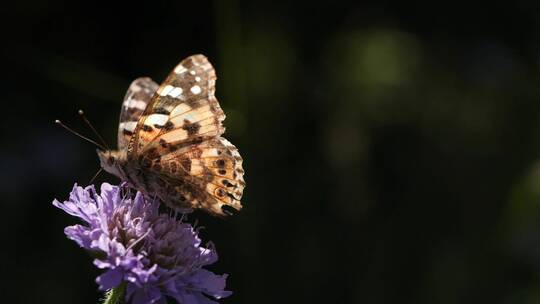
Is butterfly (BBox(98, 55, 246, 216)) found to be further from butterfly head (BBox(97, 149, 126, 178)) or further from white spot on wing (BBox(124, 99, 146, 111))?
white spot on wing (BBox(124, 99, 146, 111))

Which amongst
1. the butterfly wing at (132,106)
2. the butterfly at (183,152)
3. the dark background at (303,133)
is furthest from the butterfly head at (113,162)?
the dark background at (303,133)

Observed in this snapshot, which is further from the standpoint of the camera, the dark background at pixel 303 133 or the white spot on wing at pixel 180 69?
the dark background at pixel 303 133

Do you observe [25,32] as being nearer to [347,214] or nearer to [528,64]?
[347,214]

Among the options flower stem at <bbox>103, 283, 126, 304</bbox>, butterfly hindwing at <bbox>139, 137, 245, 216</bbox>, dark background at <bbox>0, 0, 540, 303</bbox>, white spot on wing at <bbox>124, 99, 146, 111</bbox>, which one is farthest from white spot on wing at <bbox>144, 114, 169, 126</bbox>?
dark background at <bbox>0, 0, 540, 303</bbox>

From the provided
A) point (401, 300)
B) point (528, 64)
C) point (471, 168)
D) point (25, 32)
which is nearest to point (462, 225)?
point (471, 168)

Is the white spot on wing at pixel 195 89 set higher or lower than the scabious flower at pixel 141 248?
higher

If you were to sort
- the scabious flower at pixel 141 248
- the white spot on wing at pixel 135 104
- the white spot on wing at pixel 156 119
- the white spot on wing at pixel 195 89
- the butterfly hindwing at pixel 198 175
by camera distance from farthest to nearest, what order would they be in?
1. the white spot on wing at pixel 135 104
2. the white spot on wing at pixel 195 89
3. the white spot on wing at pixel 156 119
4. the butterfly hindwing at pixel 198 175
5. the scabious flower at pixel 141 248

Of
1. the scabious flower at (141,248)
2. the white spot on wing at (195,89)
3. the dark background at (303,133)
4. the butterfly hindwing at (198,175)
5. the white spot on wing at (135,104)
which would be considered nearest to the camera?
the scabious flower at (141,248)

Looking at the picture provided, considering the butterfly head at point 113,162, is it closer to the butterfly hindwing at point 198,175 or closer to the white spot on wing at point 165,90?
the butterfly hindwing at point 198,175
